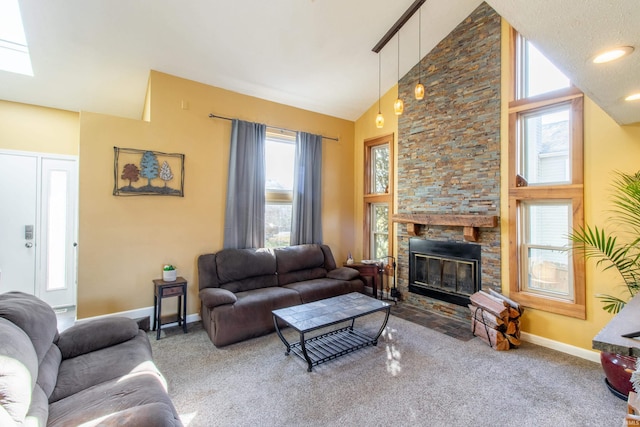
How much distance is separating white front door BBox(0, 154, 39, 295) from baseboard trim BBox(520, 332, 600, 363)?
21.3 ft

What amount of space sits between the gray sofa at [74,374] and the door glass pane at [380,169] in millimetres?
4192

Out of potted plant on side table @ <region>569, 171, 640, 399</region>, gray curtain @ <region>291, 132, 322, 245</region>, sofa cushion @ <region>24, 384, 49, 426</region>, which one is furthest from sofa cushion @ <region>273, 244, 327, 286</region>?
potted plant on side table @ <region>569, 171, 640, 399</region>

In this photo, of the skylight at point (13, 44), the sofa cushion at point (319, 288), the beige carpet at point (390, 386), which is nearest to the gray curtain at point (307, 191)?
the sofa cushion at point (319, 288)

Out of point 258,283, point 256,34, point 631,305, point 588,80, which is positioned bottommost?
point 258,283

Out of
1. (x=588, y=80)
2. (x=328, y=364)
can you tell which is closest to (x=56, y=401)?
(x=328, y=364)

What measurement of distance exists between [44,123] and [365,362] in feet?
17.4

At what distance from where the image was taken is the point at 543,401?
7.82 ft

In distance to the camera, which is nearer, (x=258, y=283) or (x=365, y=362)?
(x=365, y=362)

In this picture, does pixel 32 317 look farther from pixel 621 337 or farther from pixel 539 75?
pixel 539 75

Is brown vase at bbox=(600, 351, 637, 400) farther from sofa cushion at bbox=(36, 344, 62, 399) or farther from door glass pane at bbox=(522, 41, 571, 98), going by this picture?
sofa cushion at bbox=(36, 344, 62, 399)

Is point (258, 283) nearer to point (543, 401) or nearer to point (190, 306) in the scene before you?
point (190, 306)

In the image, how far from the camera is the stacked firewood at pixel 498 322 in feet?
10.6

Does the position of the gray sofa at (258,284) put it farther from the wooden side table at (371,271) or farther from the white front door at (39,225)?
the white front door at (39,225)

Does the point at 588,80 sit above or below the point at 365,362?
above
